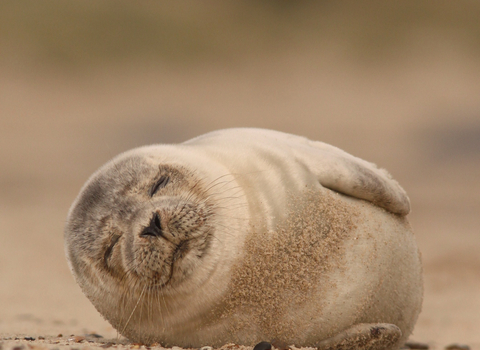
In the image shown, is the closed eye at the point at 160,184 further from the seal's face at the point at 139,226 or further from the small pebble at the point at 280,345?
the small pebble at the point at 280,345

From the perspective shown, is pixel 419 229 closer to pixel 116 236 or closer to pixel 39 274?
pixel 39 274

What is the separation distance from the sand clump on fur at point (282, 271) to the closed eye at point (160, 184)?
0.47m

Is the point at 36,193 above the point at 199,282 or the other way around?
above

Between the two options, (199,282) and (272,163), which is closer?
(199,282)

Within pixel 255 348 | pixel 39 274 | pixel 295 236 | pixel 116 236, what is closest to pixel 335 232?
pixel 295 236

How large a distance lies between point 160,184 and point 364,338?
1163 mm

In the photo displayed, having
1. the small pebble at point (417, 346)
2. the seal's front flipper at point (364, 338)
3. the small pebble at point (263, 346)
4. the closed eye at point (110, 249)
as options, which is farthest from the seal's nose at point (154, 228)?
the small pebble at point (417, 346)

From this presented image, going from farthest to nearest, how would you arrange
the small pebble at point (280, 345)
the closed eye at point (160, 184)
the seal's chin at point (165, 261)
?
the closed eye at point (160, 184), the small pebble at point (280, 345), the seal's chin at point (165, 261)

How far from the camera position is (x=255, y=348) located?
271cm

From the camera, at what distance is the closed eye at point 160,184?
2930 mm

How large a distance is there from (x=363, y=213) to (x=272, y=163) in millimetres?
510

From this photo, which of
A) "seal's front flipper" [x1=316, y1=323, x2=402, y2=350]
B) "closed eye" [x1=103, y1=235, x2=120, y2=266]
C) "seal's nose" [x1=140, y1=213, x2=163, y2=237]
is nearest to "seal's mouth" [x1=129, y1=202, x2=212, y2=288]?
"seal's nose" [x1=140, y1=213, x2=163, y2=237]

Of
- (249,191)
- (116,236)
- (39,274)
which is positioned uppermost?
(249,191)

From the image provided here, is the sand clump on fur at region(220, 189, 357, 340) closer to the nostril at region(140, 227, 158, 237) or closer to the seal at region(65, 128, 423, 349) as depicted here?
the seal at region(65, 128, 423, 349)
